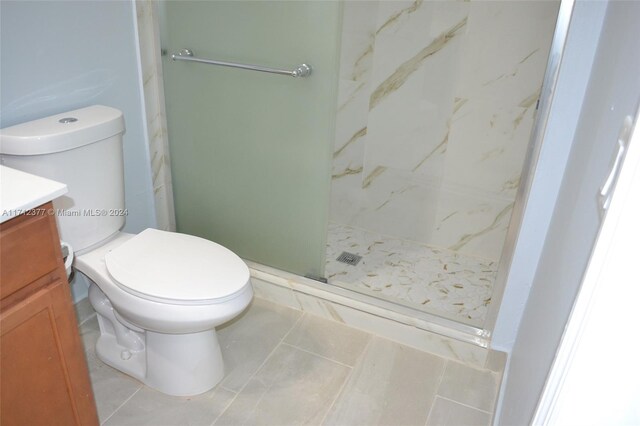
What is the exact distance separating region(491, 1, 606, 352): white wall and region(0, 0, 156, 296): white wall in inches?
59.1

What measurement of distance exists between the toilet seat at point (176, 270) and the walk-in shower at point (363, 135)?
1.54 ft

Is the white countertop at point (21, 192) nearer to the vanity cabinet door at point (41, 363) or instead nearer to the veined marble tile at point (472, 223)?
the vanity cabinet door at point (41, 363)

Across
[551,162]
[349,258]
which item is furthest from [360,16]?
[551,162]

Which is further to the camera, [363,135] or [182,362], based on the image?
[363,135]

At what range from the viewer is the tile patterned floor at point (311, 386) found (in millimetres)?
1646

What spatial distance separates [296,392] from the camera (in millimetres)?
1737

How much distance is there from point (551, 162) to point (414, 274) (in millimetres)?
991

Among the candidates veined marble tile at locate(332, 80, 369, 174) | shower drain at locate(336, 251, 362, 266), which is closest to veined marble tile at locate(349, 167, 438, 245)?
veined marble tile at locate(332, 80, 369, 174)

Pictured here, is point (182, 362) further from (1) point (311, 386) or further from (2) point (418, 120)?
(2) point (418, 120)

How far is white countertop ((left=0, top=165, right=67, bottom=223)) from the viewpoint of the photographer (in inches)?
39.2

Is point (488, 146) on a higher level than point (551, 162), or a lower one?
lower

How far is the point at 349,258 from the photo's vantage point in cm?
250

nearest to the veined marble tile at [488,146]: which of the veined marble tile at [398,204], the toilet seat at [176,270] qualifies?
the veined marble tile at [398,204]

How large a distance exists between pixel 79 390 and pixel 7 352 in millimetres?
283
